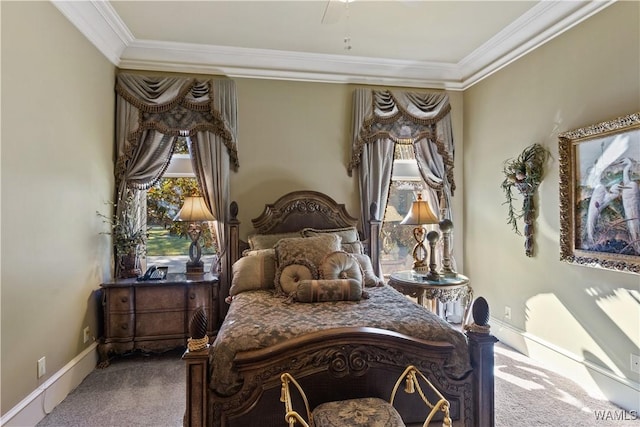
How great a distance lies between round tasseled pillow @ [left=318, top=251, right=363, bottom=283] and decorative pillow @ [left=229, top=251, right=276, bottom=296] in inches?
18.1

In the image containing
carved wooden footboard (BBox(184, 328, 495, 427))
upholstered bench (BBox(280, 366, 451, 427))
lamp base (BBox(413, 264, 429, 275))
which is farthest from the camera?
lamp base (BBox(413, 264, 429, 275))

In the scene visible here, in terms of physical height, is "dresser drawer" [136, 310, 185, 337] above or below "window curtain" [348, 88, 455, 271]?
below

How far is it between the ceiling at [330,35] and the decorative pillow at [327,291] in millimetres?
1731

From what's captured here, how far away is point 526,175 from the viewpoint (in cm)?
315

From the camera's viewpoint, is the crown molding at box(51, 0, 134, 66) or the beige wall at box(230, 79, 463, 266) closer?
the crown molding at box(51, 0, 134, 66)

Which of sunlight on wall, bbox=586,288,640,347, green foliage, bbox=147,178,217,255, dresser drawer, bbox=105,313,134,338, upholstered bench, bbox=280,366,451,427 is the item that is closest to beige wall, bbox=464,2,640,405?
sunlight on wall, bbox=586,288,640,347

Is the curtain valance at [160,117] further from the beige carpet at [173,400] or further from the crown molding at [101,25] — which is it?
the beige carpet at [173,400]

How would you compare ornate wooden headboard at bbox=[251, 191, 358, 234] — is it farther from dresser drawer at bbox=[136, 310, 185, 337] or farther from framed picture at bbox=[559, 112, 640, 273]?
framed picture at bbox=[559, 112, 640, 273]

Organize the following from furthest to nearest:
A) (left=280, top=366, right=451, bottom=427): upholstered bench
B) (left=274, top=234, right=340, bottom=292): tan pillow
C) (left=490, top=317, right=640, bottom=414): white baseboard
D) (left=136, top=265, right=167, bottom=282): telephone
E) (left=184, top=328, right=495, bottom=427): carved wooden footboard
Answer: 1. (left=136, top=265, right=167, bottom=282): telephone
2. (left=274, top=234, right=340, bottom=292): tan pillow
3. (left=490, top=317, right=640, bottom=414): white baseboard
4. (left=184, top=328, right=495, bottom=427): carved wooden footboard
5. (left=280, top=366, right=451, bottom=427): upholstered bench

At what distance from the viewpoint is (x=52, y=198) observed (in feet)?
8.03

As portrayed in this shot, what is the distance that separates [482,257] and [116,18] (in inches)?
169

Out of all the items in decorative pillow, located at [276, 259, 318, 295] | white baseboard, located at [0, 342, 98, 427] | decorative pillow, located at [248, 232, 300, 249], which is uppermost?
decorative pillow, located at [248, 232, 300, 249]

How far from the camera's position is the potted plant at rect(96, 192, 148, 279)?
3.30 m

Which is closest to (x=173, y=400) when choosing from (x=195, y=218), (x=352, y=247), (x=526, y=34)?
(x=195, y=218)
